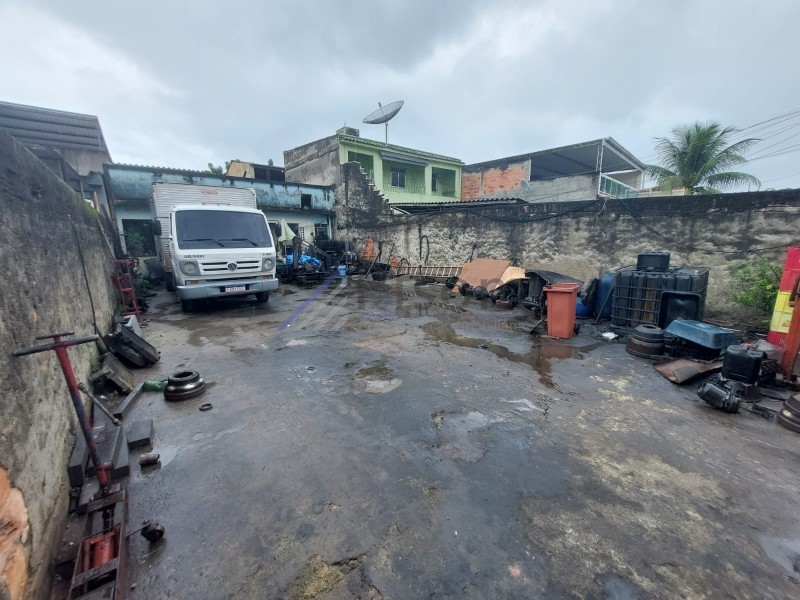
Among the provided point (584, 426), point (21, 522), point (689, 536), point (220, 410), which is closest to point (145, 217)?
point (220, 410)

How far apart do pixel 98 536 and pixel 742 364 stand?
239 inches

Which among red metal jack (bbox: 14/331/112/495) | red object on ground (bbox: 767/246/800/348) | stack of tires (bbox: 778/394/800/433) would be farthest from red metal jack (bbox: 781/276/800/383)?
red metal jack (bbox: 14/331/112/495)

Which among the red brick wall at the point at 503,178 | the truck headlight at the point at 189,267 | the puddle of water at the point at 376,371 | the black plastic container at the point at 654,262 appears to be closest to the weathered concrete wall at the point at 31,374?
the puddle of water at the point at 376,371

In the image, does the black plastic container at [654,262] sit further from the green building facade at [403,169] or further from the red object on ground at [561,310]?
the green building facade at [403,169]

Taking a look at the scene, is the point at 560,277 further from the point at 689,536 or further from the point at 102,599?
the point at 102,599

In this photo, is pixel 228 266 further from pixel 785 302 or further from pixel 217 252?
pixel 785 302

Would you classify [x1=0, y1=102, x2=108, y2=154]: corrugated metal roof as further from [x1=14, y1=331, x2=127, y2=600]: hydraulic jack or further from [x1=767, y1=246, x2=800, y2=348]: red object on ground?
[x1=767, y1=246, x2=800, y2=348]: red object on ground

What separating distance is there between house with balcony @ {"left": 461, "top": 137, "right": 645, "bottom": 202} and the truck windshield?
44.5 ft

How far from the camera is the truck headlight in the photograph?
22.7 ft

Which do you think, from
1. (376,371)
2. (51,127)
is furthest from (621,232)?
(51,127)

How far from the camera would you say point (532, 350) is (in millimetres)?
5629

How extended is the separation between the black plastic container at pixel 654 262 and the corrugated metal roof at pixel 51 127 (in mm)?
17425

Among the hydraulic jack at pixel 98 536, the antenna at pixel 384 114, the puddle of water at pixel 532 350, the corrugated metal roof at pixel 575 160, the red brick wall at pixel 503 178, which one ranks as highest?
the antenna at pixel 384 114

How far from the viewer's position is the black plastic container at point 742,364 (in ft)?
12.4
